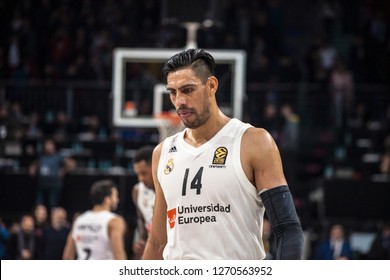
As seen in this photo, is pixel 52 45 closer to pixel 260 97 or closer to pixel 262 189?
pixel 260 97

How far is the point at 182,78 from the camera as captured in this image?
4809 millimetres

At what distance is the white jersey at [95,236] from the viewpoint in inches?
373

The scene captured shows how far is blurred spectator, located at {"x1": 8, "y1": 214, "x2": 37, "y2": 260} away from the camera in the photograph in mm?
14531

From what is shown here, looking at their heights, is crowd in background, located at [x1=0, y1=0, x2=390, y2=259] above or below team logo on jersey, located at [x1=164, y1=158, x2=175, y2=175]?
above

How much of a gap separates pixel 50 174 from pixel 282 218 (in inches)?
512

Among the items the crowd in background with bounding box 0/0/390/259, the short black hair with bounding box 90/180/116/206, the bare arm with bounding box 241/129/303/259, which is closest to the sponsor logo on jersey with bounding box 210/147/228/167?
the bare arm with bounding box 241/129/303/259

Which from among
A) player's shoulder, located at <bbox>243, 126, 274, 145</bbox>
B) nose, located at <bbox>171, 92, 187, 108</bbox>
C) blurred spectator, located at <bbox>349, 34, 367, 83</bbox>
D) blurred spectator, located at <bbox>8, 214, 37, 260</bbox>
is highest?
blurred spectator, located at <bbox>349, 34, 367, 83</bbox>

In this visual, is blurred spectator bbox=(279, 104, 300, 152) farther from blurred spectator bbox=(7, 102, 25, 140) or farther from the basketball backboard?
blurred spectator bbox=(7, 102, 25, 140)

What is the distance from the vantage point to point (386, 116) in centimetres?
2150

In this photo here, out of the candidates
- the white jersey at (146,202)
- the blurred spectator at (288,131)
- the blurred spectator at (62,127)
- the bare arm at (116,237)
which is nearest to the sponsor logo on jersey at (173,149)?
the white jersey at (146,202)

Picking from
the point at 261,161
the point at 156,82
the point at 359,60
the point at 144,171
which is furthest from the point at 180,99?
the point at 359,60

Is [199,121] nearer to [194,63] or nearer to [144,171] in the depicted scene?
[194,63]

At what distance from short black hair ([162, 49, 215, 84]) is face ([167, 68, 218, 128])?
23 millimetres

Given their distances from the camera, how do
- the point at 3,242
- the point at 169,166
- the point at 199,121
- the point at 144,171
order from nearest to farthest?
the point at 199,121
the point at 169,166
the point at 144,171
the point at 3,242
